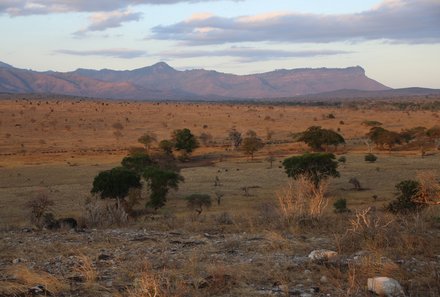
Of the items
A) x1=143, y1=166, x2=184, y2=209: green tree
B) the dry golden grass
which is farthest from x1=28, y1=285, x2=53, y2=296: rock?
x1=143, y1=166, x2=184, y2=209: green tree

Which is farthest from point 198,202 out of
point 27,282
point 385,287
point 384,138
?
point 384,138

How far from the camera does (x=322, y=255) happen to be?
8.35 meters

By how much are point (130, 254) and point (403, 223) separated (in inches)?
216

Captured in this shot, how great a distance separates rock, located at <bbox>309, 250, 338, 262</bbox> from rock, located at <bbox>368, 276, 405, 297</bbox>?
4.79ft

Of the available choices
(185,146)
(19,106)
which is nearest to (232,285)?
(185,146)

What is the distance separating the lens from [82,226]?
12398 mm

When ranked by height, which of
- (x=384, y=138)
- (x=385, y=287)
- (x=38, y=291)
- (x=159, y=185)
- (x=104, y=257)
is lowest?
(x=159, y=185)

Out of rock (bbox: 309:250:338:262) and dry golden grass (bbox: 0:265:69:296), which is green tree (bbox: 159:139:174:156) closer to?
rock (bbox: 309:250:338:262)

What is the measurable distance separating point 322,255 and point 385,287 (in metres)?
1.77

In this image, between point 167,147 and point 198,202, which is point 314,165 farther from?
point 167,147

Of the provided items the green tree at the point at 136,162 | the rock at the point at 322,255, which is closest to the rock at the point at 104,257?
the rock at the point at 322,255

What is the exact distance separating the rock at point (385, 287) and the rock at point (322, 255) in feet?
4.79

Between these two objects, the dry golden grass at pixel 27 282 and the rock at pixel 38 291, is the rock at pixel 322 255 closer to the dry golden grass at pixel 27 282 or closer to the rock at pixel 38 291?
the dry golden grass at pixel 27 282

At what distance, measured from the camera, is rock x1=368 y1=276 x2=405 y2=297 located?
260 inches
